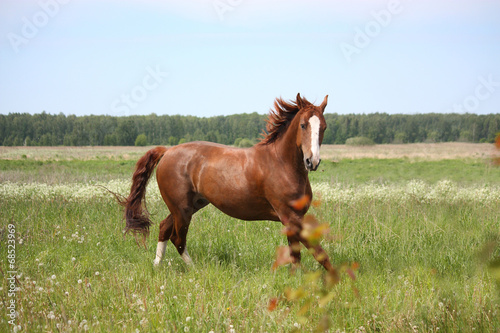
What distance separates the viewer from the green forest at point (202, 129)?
62.4ft

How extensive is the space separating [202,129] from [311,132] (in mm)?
46431

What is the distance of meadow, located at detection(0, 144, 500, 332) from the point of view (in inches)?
134

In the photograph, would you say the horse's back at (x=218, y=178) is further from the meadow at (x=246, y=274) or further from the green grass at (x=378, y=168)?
the green grass at (x=378, y=168)

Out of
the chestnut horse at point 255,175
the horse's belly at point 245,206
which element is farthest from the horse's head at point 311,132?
the horse's belly at point 245,206

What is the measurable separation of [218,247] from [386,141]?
63799mm

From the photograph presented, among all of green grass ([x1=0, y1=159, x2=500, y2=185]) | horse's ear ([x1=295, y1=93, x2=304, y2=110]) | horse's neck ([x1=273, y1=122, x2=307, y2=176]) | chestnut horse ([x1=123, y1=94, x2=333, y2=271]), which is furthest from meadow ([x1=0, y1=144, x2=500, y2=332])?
green grass ([x1=0, y1=159, x2=500, y2=185])

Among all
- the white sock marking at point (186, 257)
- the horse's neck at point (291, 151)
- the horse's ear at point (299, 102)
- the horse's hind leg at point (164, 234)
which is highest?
the horse's ear at point (299, 102)

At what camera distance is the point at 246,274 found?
Result: 15.6 ft

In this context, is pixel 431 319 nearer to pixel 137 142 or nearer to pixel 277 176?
pixel 277 176

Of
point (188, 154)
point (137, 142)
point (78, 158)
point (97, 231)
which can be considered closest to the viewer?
point (188, 154)

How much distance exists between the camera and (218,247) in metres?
5.91

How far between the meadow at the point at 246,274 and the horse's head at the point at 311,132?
1043 millimetres

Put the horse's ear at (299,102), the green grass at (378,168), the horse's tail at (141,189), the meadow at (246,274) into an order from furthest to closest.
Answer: the green grass at (378,168) < the horse's tail at (141,189) < the horse's ear at (299,102) < the meadow at (246,274)

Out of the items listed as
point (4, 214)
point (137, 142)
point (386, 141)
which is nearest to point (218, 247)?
point (4, 214)
